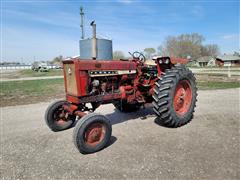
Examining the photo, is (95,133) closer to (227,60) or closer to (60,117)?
(60,117)

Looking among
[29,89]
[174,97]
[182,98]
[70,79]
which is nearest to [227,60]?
[29,89]

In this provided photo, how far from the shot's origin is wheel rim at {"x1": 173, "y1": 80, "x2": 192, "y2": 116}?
5.10 metres

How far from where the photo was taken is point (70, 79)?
4.31 metres

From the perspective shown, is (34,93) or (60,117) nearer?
(60,117)

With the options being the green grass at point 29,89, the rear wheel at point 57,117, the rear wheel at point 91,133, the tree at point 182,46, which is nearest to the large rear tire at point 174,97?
the rear wheel at point 91,133

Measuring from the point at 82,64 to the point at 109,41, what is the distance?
35.9 ft

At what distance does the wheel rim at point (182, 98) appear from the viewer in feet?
16.7

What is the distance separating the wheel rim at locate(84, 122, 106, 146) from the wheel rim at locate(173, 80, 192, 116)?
2123mm

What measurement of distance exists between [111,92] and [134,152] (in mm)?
1533

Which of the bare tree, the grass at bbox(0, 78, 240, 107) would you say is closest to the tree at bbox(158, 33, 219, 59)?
the bare tree

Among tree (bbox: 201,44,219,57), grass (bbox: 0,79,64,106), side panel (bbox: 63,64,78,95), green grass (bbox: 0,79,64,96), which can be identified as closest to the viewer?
side panel (bbox: 63,64,78,95)

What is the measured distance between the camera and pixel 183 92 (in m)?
5.27

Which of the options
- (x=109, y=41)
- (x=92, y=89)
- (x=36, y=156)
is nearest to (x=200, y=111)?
(x=92, y=89)

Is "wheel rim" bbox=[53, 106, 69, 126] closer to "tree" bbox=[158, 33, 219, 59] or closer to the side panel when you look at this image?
the side panel
